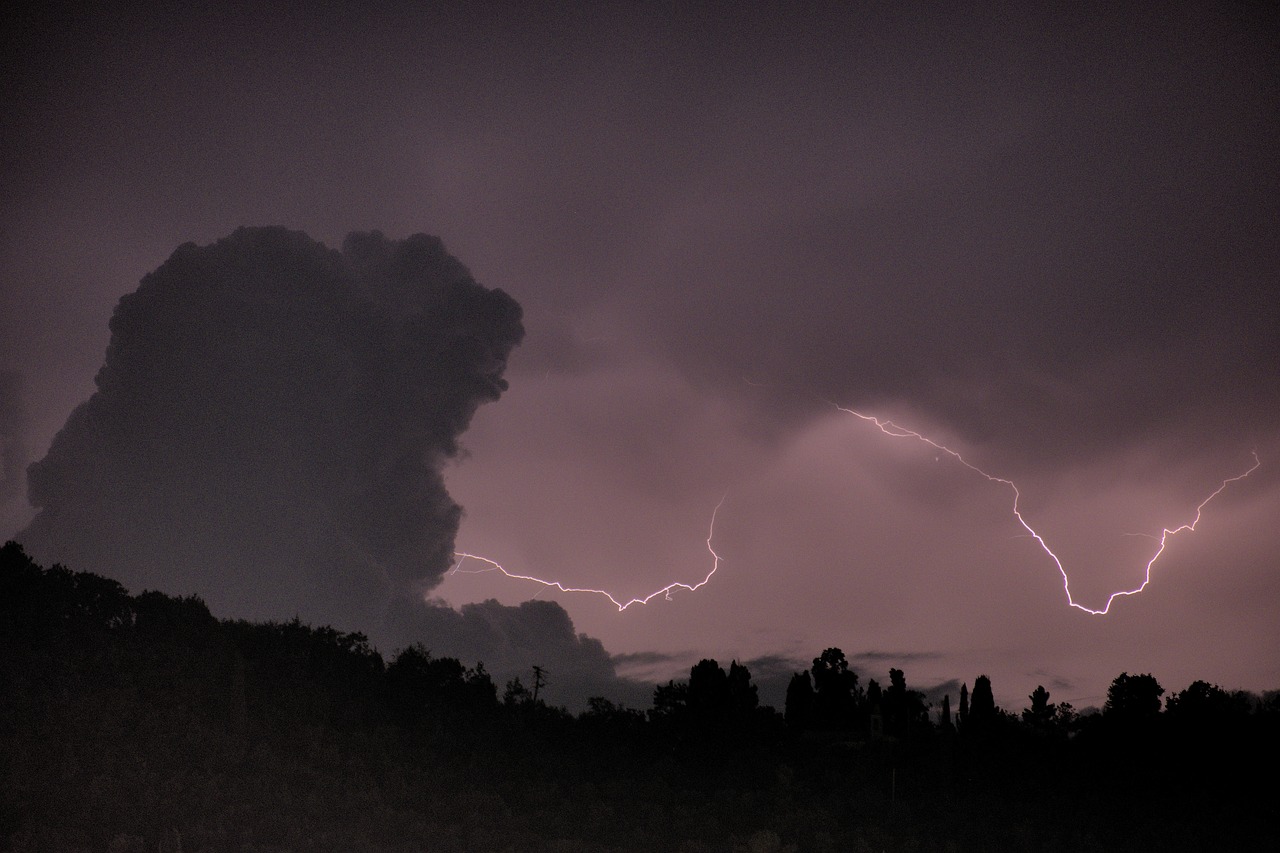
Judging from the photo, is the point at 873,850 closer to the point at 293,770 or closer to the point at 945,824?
the point at 945,824

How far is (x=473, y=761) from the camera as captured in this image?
167ft

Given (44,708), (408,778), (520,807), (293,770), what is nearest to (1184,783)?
(520,807)

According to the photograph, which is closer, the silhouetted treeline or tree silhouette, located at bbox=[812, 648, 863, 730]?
the silhouetted treeline

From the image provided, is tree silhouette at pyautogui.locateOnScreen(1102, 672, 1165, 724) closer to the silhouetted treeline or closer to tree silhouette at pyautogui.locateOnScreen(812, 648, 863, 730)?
the silhouetted treeline

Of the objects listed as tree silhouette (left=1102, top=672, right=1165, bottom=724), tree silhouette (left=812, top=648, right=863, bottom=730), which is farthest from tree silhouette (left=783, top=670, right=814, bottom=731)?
tree silhouette (left=1102, top=672, right=1165, bottom=724)

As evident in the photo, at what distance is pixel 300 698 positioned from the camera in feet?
165

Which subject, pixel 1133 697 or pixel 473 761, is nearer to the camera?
pixel 473 761

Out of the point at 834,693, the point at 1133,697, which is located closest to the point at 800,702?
the point at 834,693

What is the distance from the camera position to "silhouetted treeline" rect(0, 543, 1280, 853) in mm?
37875

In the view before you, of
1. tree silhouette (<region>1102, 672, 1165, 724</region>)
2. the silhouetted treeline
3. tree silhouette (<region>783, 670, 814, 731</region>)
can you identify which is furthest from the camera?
tree silhouette (<region>783, 670, 814, 731</region>)

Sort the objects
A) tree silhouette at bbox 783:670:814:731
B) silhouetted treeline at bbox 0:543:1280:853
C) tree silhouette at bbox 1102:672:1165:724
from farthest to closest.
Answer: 1. tree silhouette at bbox 783:670:814:731
2. tree silhouette at bbox 1102:672:1165:724
3. silhouetted treeline at bbox 0:543:1280:853

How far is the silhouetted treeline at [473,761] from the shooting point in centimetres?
3788

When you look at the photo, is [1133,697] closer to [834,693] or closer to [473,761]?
[834,693]

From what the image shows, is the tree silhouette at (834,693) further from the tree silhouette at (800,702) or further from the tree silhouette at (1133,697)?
the tree silhouette at (1133,697)
